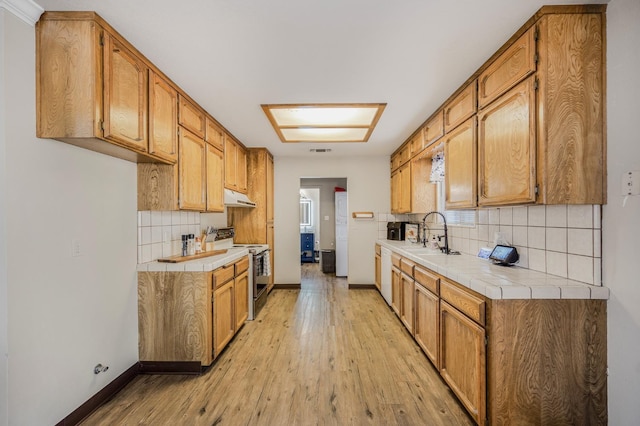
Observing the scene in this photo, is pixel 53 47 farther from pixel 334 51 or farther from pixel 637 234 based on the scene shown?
pixel 637 234

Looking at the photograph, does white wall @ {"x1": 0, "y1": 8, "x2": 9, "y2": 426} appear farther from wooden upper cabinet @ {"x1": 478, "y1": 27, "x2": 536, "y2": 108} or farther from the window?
the window

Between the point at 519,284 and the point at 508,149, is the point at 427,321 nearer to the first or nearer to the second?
the point at 519,284

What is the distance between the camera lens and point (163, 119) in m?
2.18

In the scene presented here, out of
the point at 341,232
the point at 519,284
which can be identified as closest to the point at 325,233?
the point at 341,232

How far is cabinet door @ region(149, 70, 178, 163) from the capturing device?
203cm

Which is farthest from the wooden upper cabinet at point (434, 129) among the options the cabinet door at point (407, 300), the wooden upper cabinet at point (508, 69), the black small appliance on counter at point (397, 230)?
the black small appliance on counter at point (397, 230)

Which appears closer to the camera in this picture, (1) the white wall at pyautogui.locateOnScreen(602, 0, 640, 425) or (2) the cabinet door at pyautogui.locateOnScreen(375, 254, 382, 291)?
(1) the white wall at pyautogui.locateOnScreen(602, 0, 640, 425)

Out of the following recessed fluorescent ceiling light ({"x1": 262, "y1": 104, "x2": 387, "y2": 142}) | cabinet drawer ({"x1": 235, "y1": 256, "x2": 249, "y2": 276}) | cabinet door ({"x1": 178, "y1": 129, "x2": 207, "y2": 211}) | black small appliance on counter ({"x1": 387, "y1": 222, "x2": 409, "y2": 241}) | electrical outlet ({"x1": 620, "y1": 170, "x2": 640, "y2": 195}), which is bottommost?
cabinet drawer ({"x1": 235, "y1": 256, "x2": 249, "y2": 276})

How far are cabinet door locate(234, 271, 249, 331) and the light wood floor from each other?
146mm

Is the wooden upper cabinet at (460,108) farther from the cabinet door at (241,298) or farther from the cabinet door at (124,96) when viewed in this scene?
the cabinet door at (241,298)

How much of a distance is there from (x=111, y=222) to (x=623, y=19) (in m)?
3.28

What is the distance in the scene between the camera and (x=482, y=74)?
2004mm

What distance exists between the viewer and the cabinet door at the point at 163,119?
2.03 m

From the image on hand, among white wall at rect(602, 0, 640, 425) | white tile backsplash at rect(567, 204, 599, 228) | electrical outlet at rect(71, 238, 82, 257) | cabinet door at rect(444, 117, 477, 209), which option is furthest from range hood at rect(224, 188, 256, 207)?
white wall at rect(602, 0, 640, 425)
